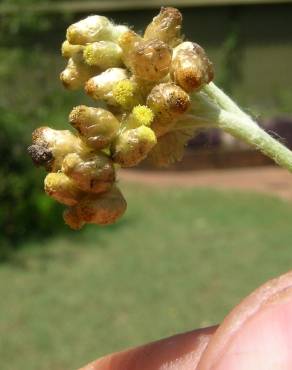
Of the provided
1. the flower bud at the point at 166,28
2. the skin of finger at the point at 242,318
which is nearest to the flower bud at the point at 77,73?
the flower bud at the point at 166,28

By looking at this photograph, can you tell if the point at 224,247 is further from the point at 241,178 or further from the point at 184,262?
the point at 241,178

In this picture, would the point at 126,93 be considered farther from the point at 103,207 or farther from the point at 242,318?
the point at 242,318

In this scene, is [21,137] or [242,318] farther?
[21,137]

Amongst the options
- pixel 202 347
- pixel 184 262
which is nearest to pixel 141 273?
pixel 184 262

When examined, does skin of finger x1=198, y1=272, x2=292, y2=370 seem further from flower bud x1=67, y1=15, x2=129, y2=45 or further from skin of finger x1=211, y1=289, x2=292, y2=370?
flower bud x1=67, y1=15, x2=129, y2=45

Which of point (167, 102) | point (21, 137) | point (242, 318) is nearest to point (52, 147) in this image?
point (167, 102)

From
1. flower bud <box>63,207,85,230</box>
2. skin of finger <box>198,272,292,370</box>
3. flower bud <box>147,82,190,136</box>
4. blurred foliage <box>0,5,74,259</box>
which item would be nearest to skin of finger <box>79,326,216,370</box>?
skin of finger <box>198,272,292,370</box>
